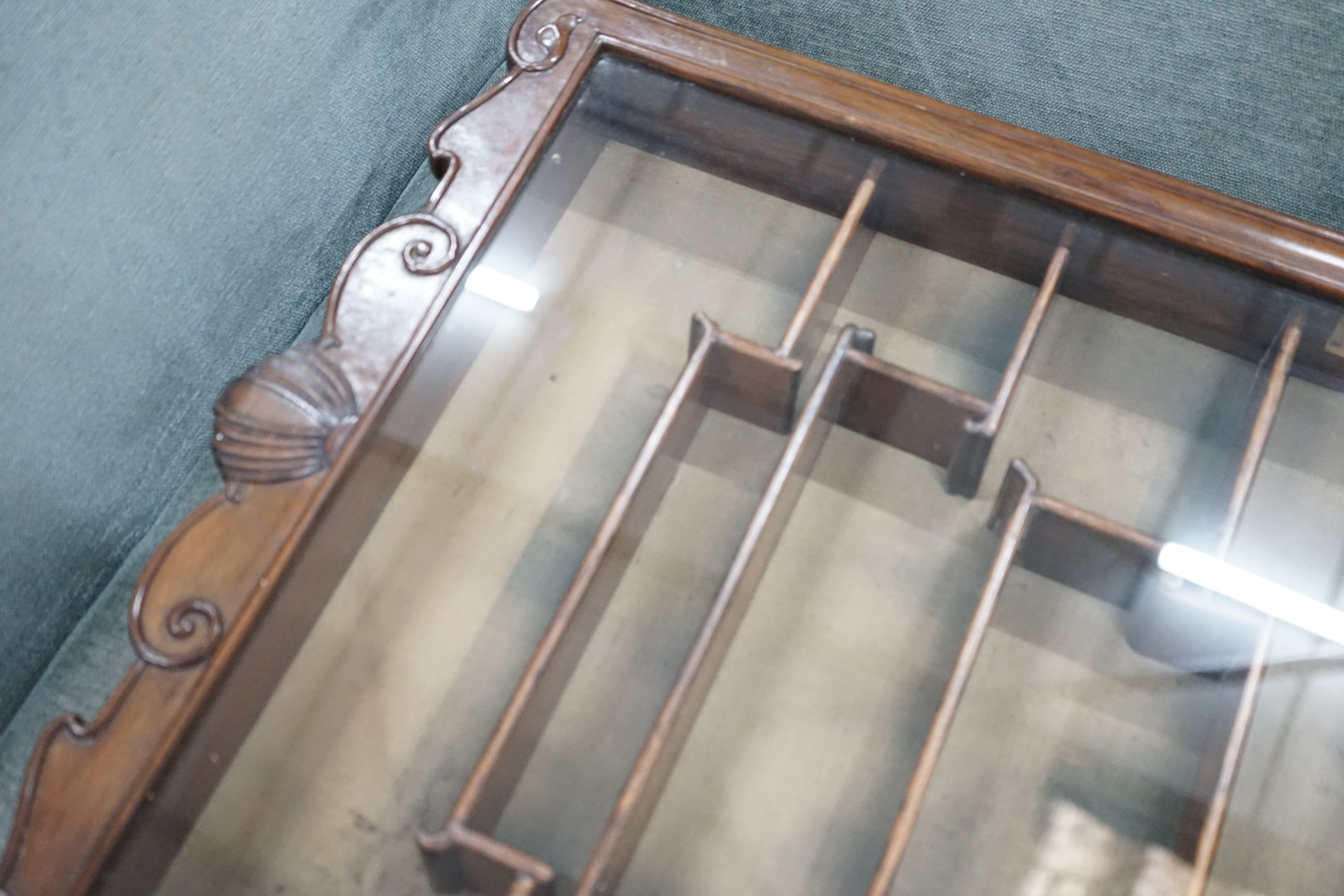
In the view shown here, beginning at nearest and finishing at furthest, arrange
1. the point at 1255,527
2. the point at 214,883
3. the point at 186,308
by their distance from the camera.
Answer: the point at 214,883, the point at 1255,527, the point at 186,308

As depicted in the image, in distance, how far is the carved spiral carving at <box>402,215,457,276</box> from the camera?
90 centimetres

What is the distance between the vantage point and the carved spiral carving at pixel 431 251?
90cm

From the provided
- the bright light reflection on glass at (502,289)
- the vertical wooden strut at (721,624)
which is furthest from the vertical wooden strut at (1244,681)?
the bright light reflection on glass at (502,289)

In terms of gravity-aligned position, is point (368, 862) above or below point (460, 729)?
below

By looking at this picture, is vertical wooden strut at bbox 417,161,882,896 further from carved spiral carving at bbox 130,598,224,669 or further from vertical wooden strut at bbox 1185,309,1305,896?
vertical wooden strut at bbox 1185,309,1305,896

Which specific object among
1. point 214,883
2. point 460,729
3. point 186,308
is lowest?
point 214,883

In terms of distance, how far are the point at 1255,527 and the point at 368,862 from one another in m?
0.71

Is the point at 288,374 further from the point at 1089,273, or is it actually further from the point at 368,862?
the point at 1089,273

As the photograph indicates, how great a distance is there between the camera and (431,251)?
2.96 feet

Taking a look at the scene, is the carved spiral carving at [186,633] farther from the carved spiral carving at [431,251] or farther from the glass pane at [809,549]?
the carved spiral carving at [431,251]

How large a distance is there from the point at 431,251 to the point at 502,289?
0.24 ft

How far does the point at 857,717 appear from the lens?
85 centimetres

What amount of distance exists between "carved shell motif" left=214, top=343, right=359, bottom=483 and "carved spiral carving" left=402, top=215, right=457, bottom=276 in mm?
99

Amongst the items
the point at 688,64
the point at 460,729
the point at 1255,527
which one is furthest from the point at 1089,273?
the point at 460,729
